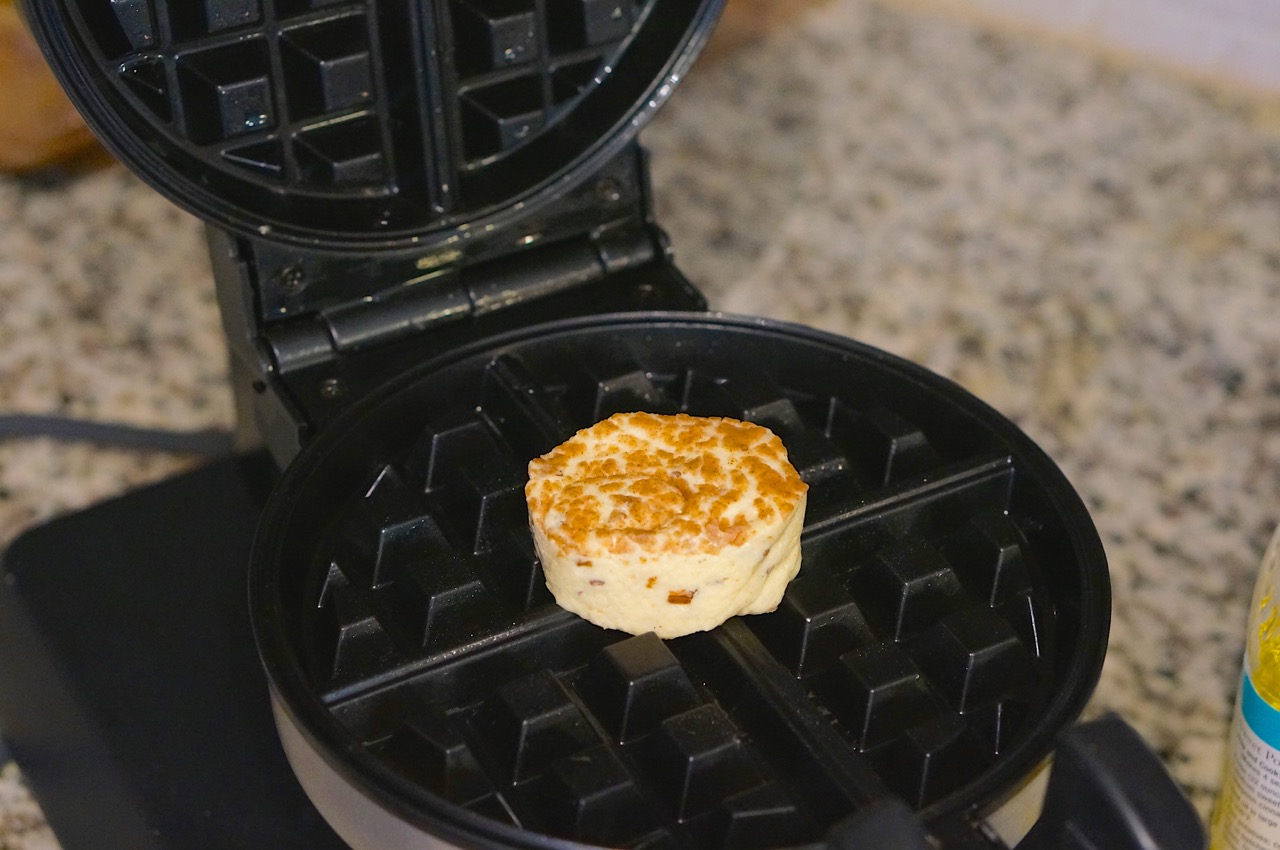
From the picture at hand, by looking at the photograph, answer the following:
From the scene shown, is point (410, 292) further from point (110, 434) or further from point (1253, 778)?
point (1253, 778)

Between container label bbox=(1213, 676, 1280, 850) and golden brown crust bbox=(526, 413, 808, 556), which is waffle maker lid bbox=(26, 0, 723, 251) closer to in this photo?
golden brown crust bbox=(526, 413, 808, 556)

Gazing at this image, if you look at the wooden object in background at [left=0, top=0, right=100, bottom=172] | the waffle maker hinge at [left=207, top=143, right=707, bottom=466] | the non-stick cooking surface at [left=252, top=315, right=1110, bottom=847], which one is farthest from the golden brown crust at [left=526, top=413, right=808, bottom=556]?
the wooden object in background at [left=0, top=0, right=100, bottom=172]

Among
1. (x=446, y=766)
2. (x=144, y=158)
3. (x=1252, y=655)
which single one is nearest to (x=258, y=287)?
(x=144, y=158)

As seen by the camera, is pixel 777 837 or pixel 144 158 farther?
pixel 144 158

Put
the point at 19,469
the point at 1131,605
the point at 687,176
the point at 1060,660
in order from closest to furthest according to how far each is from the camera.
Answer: the point at 1060,660, the point at 1131,605, the point at 19,469, the point at 687,176

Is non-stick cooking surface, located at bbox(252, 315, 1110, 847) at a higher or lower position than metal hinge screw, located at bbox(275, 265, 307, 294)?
lower

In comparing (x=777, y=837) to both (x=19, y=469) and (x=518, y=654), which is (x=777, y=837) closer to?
(x=518, y=654)

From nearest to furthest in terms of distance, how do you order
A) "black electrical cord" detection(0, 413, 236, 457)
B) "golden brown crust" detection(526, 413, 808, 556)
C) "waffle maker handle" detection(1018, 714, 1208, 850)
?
"waffle maker handle" detection(1018, 714, 1208, 850) → "golden brown crust" detection(526, 413, 808, 556) → "black electrical cord" detection(0, 413, 236, 457)

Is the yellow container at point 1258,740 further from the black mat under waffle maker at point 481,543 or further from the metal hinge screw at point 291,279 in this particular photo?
the metal hinge screw at point 291,279
